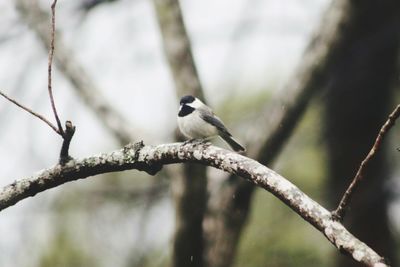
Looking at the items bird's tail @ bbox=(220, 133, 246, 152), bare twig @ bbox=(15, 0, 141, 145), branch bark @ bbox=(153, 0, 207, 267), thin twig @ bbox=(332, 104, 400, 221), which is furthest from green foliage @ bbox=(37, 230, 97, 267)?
thin twig @ bbox=(332, 104, 400, 221)

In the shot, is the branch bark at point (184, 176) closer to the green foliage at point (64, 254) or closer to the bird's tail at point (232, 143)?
the bird's tail at point (232, 143)

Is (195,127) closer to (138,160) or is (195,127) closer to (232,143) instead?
(232,143)

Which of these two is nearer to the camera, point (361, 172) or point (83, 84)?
point (361, 172)

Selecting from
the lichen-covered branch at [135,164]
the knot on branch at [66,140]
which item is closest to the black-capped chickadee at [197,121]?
the lichen-covered branch at [135,164]

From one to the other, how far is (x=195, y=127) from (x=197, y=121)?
53 mm

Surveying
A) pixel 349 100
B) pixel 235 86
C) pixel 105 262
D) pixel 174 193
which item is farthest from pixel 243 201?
pixel 105 262

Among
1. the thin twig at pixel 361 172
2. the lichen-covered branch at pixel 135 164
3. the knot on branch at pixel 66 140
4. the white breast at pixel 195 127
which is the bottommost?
the thin twig at pixel 361 172

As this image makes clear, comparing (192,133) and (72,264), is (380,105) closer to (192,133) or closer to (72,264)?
(192,133)

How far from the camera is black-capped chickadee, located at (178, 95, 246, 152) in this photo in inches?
148

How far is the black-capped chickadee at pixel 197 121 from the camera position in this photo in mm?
3754

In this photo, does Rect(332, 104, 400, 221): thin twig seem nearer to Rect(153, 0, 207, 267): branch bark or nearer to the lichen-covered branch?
the lichen-covered branch

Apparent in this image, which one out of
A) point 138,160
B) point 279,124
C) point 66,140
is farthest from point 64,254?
point 66,140

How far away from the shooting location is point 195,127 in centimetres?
374

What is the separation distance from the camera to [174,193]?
12.6 ft
